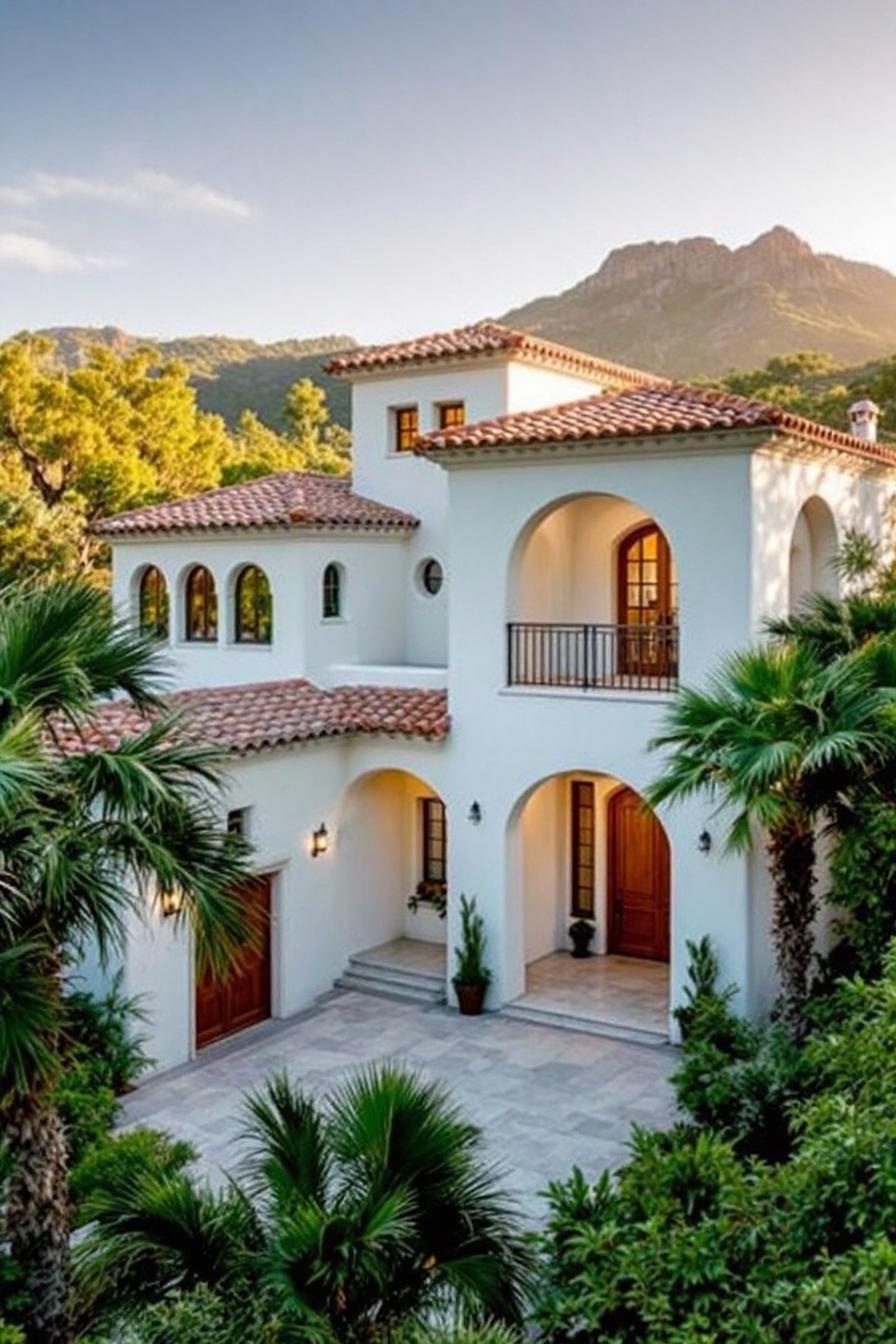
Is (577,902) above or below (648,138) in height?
below

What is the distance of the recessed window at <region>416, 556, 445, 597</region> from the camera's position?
75.5 ft

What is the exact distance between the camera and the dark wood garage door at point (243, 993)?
16.4 meters

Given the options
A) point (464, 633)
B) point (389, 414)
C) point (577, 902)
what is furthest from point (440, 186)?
point (577, 902)

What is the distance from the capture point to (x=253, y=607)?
75.7 feet

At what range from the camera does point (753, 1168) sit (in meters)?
7.04

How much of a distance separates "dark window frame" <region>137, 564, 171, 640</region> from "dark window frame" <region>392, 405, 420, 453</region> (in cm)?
564

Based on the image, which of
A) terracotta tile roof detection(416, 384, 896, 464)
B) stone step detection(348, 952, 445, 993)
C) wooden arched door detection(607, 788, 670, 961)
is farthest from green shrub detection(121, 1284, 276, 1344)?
wooden arched door detection(607, 788, 670, 961)

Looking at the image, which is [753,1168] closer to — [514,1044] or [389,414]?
[514,1044]

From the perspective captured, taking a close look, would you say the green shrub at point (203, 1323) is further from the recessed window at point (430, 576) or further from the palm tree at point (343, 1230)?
the recessed window at point (430, 576)

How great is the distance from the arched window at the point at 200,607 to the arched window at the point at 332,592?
2.61 meters

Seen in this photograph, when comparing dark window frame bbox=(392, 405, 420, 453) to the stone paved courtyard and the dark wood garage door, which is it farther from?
the stone paved courtyard

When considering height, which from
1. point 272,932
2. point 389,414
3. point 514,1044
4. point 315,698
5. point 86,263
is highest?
point 86,263

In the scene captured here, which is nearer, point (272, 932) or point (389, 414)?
point (272, 932)

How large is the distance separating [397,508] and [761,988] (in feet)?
39.8
